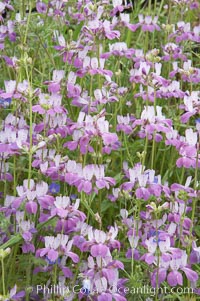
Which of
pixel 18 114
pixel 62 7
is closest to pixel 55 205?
pixel 18 114

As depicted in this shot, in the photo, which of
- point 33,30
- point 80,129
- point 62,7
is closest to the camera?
point 80,129

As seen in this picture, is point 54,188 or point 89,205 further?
point 54,188

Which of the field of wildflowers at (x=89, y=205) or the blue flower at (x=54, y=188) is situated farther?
the blue flower at (x=54, y=188)

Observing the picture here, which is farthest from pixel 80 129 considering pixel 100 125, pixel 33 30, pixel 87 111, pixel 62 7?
pixel 62 7

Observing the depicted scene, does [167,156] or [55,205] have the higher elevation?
[55,205]

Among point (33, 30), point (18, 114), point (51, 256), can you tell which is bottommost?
point (51, 256)

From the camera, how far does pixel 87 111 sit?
2.39 m

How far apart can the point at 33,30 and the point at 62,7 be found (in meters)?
0.30

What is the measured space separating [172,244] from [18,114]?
685 millimetres

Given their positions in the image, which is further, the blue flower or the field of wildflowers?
the blue flower

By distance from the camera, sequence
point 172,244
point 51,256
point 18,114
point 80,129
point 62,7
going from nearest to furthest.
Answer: point 51,256
point 172,244
point 80,129
point 18,114
point 62,7

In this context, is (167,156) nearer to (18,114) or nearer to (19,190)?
(18,114)

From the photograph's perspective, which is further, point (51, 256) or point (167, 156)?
point (167, 156)

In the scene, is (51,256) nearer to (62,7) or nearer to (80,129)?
(80,129)
